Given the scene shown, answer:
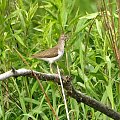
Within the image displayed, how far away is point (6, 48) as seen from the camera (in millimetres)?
3178

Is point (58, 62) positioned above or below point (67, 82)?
below

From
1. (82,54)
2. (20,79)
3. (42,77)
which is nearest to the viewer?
(42,77)

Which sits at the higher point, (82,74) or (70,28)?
(70,28)

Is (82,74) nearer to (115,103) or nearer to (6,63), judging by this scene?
(115,103)

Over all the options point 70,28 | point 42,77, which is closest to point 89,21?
point 70,28

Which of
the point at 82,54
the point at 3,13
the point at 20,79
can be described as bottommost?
the point at 20,79

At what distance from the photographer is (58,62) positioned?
2.87 meters

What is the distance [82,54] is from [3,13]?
67cm

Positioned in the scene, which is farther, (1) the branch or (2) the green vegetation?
(2) the green vegetation

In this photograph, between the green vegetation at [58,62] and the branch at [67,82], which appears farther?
the green vegetation at [58,62]

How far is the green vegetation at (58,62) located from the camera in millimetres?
2939

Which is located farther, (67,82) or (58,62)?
(58,62)

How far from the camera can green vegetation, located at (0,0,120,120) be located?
2.94 m

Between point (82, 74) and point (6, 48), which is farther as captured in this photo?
point (6, 48)
